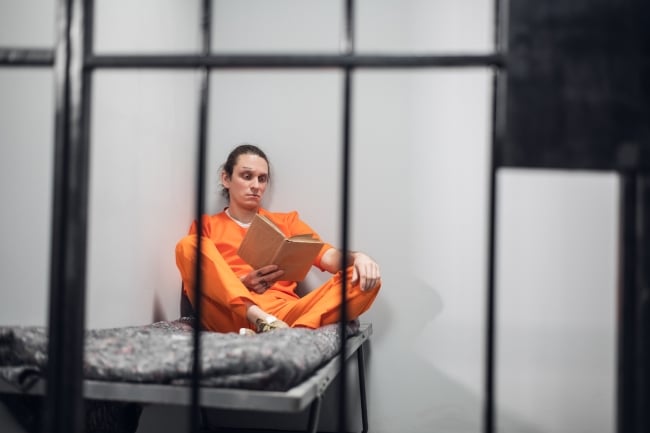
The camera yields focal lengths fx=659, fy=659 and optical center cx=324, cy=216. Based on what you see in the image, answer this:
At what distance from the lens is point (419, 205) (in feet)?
A: 8.54

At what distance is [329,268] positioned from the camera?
2449 millimetres

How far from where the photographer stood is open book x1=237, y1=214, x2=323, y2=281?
2.03m

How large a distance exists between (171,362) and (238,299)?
26.4 inches

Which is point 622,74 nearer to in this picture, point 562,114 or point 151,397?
point 562,114

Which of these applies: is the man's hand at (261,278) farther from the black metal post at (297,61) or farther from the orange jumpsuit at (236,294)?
the black metal post at (297,61)

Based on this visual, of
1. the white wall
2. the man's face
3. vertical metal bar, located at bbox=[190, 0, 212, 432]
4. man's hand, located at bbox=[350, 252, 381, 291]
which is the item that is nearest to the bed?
vertical metal bar, located at bbox=[190, 0, 212, 432]

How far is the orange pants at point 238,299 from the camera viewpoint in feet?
6.59

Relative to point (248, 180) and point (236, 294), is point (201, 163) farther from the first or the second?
point (248, 180)

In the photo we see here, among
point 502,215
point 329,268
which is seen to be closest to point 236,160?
point 329,268

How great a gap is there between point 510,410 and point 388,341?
53cm

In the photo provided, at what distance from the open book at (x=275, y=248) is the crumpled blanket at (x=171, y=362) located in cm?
59

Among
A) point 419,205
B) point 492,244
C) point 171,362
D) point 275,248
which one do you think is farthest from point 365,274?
point 492,244

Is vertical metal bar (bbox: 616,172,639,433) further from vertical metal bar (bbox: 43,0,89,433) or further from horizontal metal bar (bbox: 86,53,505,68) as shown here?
vertical metal bar (bbox: 43,0,89,433)

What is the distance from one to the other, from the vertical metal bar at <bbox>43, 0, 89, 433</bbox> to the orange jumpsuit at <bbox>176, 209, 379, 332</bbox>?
120 cm
